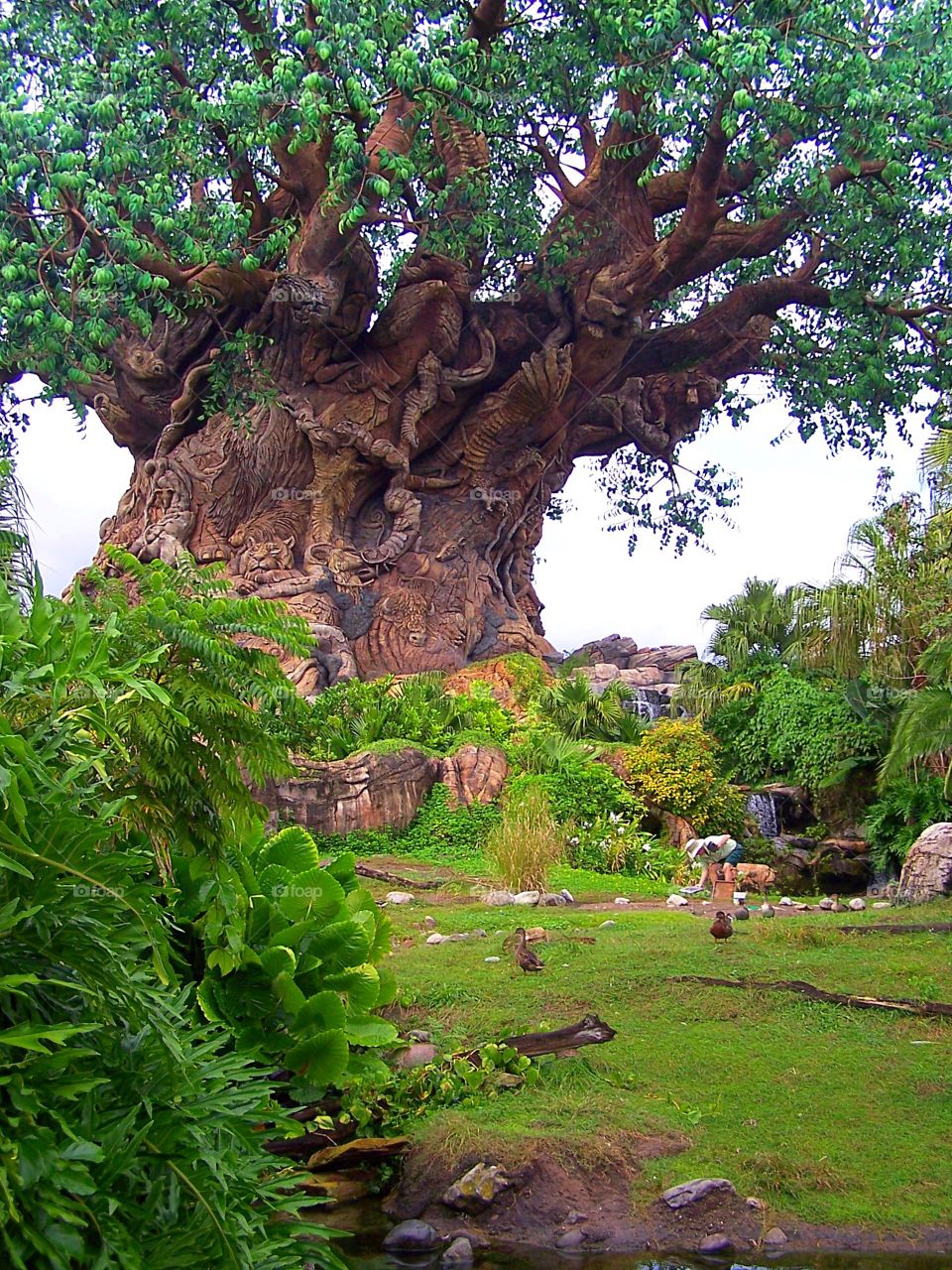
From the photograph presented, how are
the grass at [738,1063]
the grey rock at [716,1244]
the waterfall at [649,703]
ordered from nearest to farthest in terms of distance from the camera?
1. the grey rock at [716,1244]
2. the grass at [738,1063]
3. the waterfall at [649,703]

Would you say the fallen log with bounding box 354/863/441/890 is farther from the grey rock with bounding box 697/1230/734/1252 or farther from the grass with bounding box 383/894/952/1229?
the grey rock with bounding box 697/1230/734/1252

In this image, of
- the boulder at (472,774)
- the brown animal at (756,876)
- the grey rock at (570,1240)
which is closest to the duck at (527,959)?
the grey rock at (570,1240)

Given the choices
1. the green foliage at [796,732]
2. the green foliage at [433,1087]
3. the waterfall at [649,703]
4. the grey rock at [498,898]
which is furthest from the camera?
the waterfall at [649,703]

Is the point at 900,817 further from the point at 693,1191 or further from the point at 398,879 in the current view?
the point at 693,1191

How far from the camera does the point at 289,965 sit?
468 centimetres

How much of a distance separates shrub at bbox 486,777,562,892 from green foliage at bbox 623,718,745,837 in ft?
7.17

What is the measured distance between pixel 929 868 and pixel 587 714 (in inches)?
301

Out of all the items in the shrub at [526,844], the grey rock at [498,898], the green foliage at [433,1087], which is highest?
the shrub at [526,844]

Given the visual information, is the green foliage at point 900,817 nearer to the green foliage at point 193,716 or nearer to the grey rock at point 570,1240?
the grey rock at point 570,1240

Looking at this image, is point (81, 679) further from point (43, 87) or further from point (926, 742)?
point (43, 87)

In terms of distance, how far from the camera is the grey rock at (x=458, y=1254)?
14.1ft

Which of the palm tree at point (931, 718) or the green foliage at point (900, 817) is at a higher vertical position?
the palm tree at point (931, 718)

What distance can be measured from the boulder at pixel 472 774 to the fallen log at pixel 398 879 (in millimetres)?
2272

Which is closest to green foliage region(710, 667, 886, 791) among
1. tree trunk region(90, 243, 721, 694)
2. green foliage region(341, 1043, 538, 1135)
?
tree trunk region(90, 243, 721, 694)
